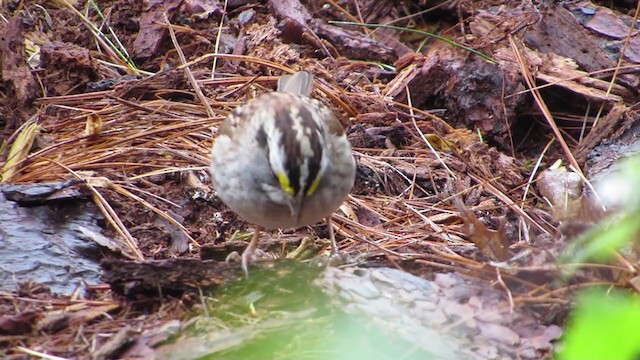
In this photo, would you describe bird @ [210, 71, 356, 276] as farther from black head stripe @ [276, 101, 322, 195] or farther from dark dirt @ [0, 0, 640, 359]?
dark dirt @ [0, 0, 640, 359]

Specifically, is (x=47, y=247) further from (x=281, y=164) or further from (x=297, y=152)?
(x=297, y=152)

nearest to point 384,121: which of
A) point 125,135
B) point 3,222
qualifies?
point 125,135

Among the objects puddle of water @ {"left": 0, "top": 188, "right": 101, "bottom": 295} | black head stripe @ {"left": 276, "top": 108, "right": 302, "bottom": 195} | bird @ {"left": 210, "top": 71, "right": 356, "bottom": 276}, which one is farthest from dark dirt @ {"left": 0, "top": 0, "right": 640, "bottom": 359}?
black head stripe @ {"left": 276, "top": 108, "right": 302, "bottom": 195}

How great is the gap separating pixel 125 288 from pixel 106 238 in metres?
1.03

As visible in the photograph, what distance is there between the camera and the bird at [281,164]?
4.05 meters

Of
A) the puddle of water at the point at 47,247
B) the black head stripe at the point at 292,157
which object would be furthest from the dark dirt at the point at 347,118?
the black head stripe at the point at 292,157

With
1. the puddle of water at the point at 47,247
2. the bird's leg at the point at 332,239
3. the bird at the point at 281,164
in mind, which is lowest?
the bird's leg at the point at 332,239

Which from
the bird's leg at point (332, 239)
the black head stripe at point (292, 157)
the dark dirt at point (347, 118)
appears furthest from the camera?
the bird's leg at point (332, 239)

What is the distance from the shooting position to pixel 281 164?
13.1 ft

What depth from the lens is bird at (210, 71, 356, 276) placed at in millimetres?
4047

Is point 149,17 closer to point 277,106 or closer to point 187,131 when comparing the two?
point 187,131

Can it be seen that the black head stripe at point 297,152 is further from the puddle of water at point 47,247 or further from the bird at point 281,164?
the puddle of water at point 47,247

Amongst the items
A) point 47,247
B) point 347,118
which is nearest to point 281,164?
point 47,247

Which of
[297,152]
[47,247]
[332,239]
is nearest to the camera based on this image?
[297,152]
